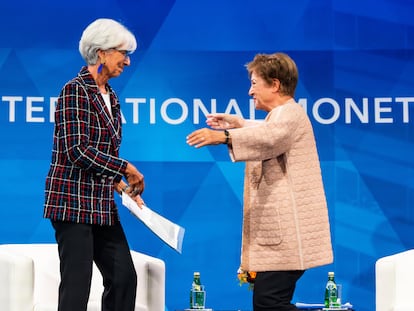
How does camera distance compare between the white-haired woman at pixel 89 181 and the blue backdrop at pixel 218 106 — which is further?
the blue backdrop at pixel 218 106

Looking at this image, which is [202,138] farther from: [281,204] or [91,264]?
[91,264]

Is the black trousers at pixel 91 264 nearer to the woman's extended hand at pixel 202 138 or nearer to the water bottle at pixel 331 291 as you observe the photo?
the woman's extended hand at pixel 202 138

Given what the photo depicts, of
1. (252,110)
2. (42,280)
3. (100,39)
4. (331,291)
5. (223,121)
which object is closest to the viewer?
(100,39)

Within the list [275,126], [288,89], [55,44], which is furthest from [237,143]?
[55,44]

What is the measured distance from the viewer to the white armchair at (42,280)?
13.5ft

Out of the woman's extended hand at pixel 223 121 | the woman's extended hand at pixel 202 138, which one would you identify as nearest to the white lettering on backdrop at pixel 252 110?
the woman's extended hand at pixel 223 121

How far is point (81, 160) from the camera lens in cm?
319

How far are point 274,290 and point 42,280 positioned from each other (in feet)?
5.68

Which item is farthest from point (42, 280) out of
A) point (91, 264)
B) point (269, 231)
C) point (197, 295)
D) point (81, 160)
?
point (269, 231)

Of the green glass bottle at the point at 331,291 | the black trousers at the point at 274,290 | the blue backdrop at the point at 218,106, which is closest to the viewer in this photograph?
the black trousers at the point at 274,290

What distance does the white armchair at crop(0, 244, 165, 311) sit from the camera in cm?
412

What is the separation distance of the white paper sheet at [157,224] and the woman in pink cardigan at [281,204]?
0.29m

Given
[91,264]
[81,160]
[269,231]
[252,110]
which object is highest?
[252,110]

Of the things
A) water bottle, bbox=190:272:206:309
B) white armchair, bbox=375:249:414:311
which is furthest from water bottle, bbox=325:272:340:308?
white armchair, bbox=375:249:414:311
